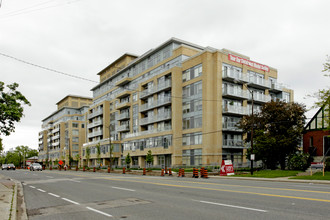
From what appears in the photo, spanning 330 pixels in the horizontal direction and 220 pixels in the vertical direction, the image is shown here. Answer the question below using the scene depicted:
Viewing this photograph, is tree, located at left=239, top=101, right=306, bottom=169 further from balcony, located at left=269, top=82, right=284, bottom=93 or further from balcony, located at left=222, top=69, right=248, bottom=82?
balcony, located at left=269, top=82, right=284, bottom=93

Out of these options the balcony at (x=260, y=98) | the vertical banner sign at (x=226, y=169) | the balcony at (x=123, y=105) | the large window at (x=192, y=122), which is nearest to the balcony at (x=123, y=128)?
the balcony at (x=123, y=105)

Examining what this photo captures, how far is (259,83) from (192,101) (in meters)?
12.2

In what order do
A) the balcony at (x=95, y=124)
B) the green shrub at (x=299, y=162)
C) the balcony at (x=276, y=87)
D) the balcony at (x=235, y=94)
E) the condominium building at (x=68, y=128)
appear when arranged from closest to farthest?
the green shrub at (x=299, y=162), the balcony at (x=235, y=94), the balcony at (x=276, y=87), the balcony at (x=95, y=124), the condominium building at (x=68, y=128)

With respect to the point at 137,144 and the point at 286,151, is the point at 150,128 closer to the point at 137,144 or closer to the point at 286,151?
the point at 137,144

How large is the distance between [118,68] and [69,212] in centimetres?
6575

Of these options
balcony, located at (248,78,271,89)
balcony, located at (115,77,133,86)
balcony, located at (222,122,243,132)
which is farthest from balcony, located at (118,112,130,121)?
balcony, located at (248,78,271,89)

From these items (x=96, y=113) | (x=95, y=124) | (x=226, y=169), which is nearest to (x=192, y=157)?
(x=226, y=169)

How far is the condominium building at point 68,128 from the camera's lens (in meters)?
110

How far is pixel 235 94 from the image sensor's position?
47.0 meters

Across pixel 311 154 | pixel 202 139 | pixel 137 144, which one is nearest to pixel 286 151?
pixel 311 154

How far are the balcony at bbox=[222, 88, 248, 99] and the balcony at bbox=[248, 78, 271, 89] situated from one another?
6.89ft

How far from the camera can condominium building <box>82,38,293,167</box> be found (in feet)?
148

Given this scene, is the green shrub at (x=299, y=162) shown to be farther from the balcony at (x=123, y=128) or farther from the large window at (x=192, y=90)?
the balcony at (x=123, y=128)

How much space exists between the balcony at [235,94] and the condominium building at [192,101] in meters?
0.16
